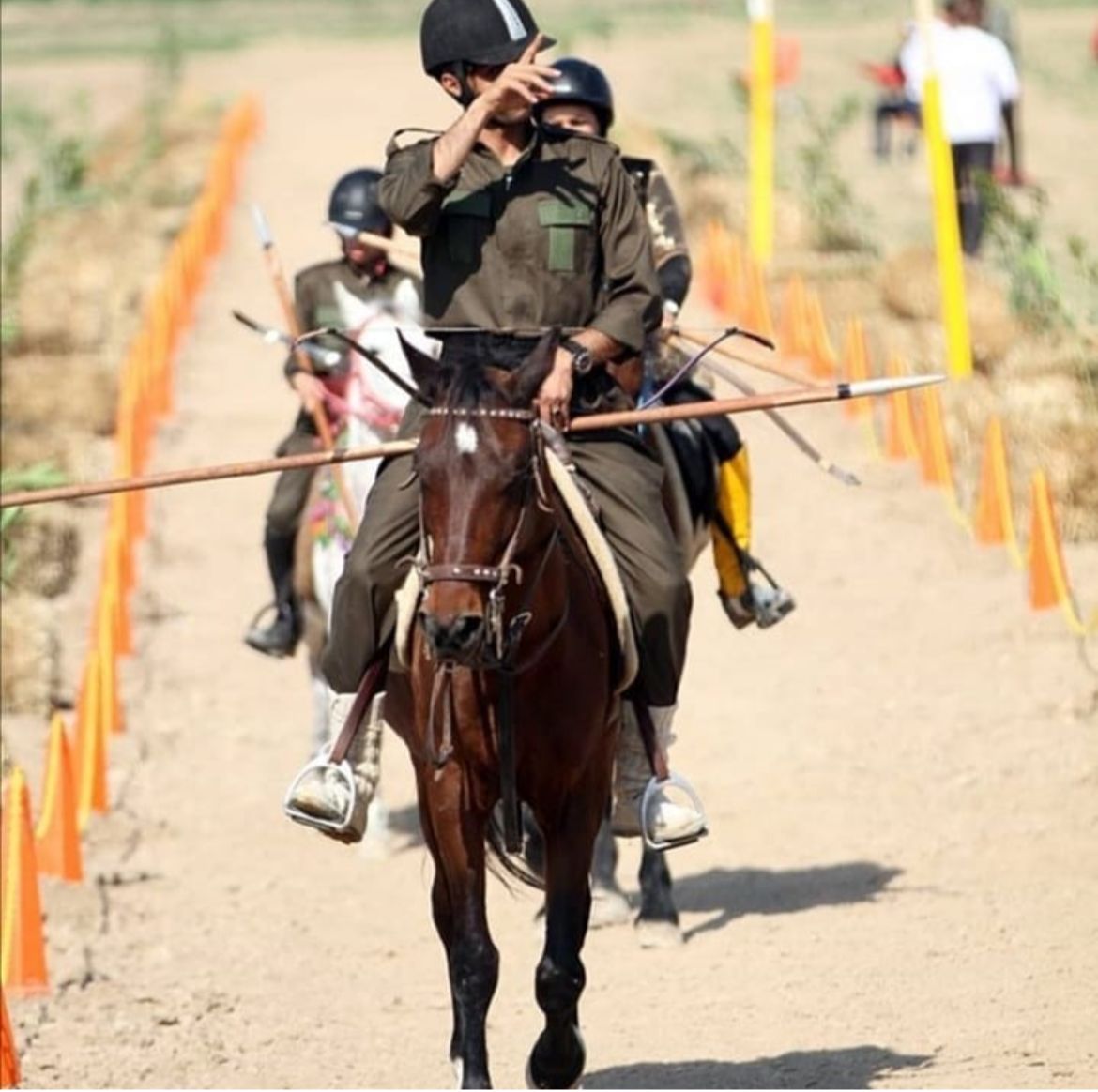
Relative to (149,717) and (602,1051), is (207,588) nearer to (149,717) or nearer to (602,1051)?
(149,717)

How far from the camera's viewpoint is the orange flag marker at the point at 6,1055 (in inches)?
386

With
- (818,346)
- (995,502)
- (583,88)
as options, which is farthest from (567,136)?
(818,346)

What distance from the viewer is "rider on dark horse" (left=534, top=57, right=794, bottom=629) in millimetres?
12203

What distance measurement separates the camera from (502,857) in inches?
363

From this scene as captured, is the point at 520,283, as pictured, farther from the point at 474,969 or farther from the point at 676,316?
the point at 676,316

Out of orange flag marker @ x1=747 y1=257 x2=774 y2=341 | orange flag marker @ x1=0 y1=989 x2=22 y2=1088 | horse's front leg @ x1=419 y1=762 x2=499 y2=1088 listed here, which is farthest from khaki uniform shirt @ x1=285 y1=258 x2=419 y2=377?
orange flag marker @ x1=747 y1=257 x2=774 y2=341

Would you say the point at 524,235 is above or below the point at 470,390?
above

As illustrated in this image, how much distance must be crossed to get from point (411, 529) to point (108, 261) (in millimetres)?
24880

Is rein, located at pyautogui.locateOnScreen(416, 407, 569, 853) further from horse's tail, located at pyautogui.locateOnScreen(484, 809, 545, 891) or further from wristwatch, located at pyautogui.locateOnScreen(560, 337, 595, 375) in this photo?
wristwatch, located at pyautogui.locateOnScreen(560, 337, 595, 375)

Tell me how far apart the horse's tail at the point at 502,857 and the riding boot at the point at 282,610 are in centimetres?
512

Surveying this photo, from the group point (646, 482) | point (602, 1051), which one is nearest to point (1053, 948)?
point (602, 1051)

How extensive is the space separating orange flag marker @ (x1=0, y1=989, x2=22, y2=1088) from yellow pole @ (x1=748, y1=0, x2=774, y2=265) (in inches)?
682

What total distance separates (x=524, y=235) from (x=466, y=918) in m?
2.08

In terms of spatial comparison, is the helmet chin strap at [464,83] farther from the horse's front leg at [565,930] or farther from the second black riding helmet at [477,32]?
the horse's front leg at [565,930]
